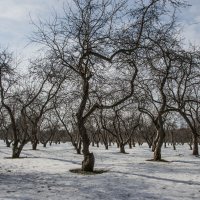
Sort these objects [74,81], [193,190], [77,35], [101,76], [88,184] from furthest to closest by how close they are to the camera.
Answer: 1. [74,81]
2. [101,76]
3. [77,35]
4. [88,184]
5. [193,190]

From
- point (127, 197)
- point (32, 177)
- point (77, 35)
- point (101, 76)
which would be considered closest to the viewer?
point (127, 197)

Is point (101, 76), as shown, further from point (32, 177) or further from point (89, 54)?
point (32, 177)

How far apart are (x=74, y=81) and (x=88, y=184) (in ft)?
31.8

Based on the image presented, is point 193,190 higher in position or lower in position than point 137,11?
lower

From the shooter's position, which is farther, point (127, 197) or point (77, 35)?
point (77, 35)

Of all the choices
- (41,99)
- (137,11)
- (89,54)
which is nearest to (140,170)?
(89,54)

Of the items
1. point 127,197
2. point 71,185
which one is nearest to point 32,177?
point 71,185

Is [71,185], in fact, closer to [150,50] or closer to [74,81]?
[150,50]

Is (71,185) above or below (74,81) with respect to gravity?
below

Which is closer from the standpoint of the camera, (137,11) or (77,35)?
(137,11)

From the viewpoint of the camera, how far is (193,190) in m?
11.9

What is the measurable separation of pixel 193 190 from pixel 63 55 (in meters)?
8.85

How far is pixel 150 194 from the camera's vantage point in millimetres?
11188

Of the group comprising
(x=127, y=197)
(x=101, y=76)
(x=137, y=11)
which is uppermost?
(x=137, y=11)
